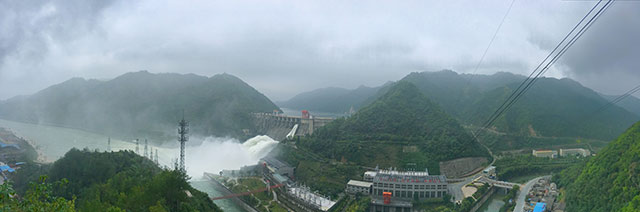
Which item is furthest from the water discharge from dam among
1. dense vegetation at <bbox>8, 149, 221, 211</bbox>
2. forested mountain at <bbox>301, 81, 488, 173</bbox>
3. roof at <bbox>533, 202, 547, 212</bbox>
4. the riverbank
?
roof at <bbox>533, 202, 547, 212</bbox>

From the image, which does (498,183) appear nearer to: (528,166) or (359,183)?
(528,166)

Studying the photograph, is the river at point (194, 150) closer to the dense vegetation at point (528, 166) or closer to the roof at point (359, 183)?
the roof at point (359, 183)

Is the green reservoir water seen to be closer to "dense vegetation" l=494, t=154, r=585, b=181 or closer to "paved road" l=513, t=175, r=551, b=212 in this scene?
"paved road" l=513, t=175, r=551, b=212

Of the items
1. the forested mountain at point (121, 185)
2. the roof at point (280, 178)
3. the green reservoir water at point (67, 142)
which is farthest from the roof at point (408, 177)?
the forested mountain at point (121, 185)

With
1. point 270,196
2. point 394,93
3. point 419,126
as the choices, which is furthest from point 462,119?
point 270,196

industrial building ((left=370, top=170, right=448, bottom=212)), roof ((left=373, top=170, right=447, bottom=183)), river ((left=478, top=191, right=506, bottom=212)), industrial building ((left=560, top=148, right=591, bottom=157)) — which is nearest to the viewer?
industrial building ((left=370, top=170, right=448, bottom=212))

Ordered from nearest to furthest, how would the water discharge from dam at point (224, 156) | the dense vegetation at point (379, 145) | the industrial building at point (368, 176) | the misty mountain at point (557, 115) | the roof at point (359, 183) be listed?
the roof at point (359, 183) → the industrial building at point (368, 176) → the dense vegetation at point (379, 145) → the water discharge from dam at point (224, 156) → the misty mountain at point (557, 115)

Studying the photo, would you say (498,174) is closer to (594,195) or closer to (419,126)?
(419,126)
